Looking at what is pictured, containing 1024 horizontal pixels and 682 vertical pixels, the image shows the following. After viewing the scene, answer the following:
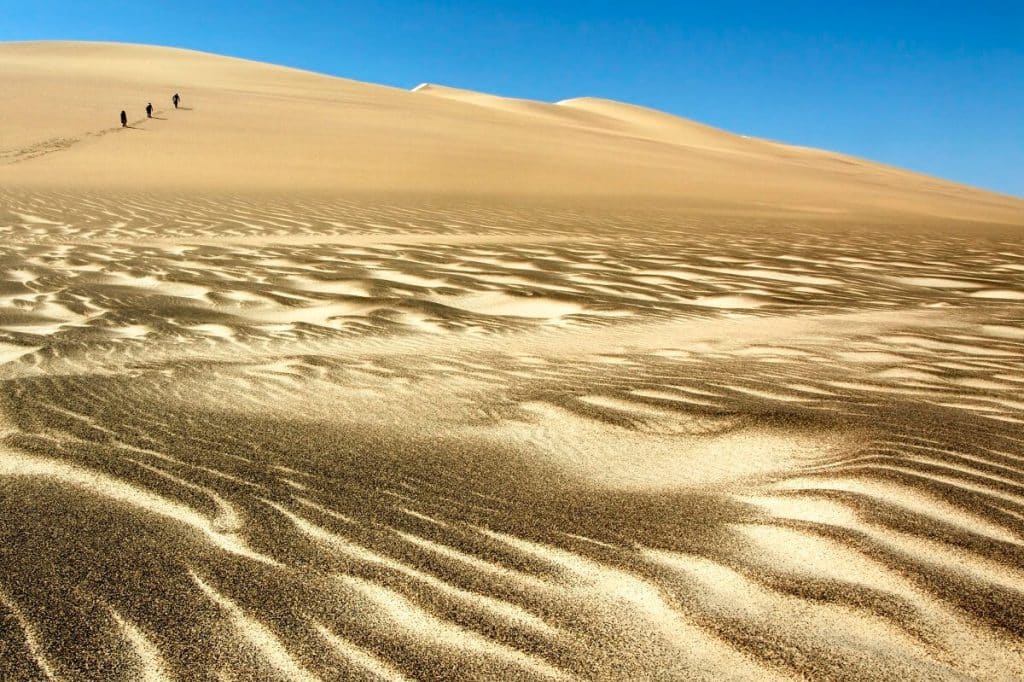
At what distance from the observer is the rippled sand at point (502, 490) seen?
1.20m

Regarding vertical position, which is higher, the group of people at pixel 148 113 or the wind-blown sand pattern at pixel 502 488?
the group of people at pixel 148 113

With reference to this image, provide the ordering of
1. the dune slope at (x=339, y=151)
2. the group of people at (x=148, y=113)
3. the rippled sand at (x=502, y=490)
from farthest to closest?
the group of people at (x=148, y=113) → the dune slope at (x=339, y=151) → the rippled sand at (x=502, y=490)

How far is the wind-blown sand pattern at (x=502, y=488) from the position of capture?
1196mm

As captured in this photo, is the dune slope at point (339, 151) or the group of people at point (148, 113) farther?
the group of people at point (148, 113)

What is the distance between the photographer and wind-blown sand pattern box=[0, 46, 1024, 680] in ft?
3.92

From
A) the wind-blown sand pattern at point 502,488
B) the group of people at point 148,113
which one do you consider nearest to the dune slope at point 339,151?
the group of people at point 148,113

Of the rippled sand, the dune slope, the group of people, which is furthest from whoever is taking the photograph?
the group of people

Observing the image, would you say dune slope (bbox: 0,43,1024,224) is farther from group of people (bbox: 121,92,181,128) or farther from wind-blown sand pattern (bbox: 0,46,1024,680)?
wind-blown sand pattern (bbox: 0,46,1024,680)

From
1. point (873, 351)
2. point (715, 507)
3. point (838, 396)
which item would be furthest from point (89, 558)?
point (873, 351)

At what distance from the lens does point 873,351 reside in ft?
10.5

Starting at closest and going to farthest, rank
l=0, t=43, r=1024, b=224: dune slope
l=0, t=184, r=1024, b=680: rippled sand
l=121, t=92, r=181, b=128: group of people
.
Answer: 1. l=0, t=184, r=1024, b=680: rippled sand
2. l=0, t=43, r=1024, b=224: dune slope
3. l=121, t=92, r=181, b=128: group of people

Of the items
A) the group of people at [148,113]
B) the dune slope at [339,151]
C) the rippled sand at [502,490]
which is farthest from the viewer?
the group of people at [148,113]

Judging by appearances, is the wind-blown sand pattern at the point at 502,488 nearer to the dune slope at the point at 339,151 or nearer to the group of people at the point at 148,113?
the dune slope at the point at 339,151

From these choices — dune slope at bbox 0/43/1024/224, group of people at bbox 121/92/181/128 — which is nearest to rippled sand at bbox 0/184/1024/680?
dune slope at bbox 0/43/1024/224
